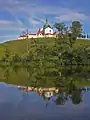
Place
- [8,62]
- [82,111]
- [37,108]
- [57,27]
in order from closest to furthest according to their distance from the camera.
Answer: [82,111], [37,108], [57,27], [8,62]

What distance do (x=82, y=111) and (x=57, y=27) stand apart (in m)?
83.0

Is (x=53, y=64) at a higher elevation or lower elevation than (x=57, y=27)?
lower

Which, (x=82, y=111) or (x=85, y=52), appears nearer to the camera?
(x=82, y=111)

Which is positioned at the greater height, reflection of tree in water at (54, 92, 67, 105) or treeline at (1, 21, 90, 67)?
treeline at (1, 21, 90, 67)

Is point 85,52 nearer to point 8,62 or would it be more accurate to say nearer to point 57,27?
point 57,27

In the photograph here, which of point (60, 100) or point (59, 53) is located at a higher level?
point (59, 53)

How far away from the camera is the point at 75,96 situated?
3191 centimetres

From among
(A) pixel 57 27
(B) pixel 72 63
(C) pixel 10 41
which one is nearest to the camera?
(A) pixel 57 27

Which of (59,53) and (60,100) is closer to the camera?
(60,100)

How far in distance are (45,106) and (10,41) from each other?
168801 millimetres

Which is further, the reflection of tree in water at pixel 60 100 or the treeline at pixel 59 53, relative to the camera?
the treeline at pixel 59 53

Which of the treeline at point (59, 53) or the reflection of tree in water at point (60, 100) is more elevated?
the treeline at point (59, 53)

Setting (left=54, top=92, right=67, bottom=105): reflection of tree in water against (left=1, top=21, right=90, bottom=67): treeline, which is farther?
(left=1, top=21, right=90, bottom=67): treeline

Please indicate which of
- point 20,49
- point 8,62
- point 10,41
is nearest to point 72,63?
point 8,62
